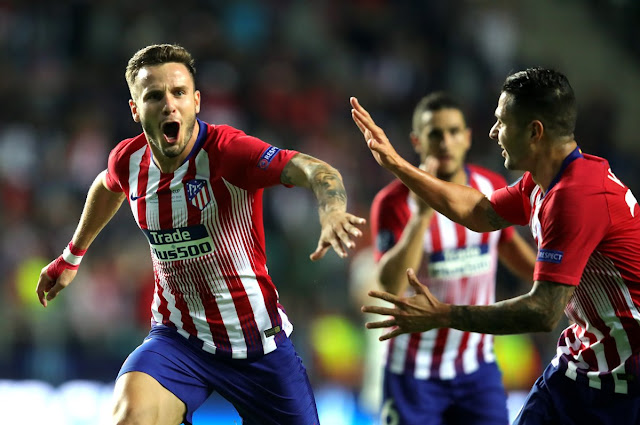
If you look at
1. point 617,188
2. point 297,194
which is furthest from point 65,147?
point 617,188

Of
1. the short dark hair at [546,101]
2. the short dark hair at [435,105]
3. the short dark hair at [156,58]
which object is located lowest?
the short dark hair at [546,101]

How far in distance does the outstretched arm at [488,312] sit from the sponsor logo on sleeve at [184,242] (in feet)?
3.17

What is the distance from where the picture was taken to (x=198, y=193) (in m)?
4.13

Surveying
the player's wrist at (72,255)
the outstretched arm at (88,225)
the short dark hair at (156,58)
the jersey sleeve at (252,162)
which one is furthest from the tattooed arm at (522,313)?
the player's wrist at (72,255)

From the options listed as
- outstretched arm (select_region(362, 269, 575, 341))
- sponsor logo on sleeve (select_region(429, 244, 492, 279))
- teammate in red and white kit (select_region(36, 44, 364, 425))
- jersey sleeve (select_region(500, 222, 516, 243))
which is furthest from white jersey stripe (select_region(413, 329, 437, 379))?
outstretched arm (select_region(362, 269, 575, 341))

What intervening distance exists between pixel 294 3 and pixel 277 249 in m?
5.07

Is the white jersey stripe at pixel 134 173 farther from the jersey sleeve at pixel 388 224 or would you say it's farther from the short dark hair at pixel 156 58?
the jersey sleeve at pixel 388 224

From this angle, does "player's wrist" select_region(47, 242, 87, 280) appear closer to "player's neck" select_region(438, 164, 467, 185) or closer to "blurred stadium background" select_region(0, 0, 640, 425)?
"player's neck" select_region(438, 164, 467, 185)

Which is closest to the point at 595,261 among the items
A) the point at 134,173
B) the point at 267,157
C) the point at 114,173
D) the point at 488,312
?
the point at 488,312

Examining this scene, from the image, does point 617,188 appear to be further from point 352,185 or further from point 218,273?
point 352,185

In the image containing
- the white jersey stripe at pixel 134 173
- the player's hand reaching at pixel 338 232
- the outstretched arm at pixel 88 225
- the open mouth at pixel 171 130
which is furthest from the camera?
the outstretched arm at pixel 88 225

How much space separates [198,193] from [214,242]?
24 centimetres

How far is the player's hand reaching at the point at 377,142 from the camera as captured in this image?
4.05 meters

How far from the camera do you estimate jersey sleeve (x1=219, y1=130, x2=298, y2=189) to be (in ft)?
12.9
